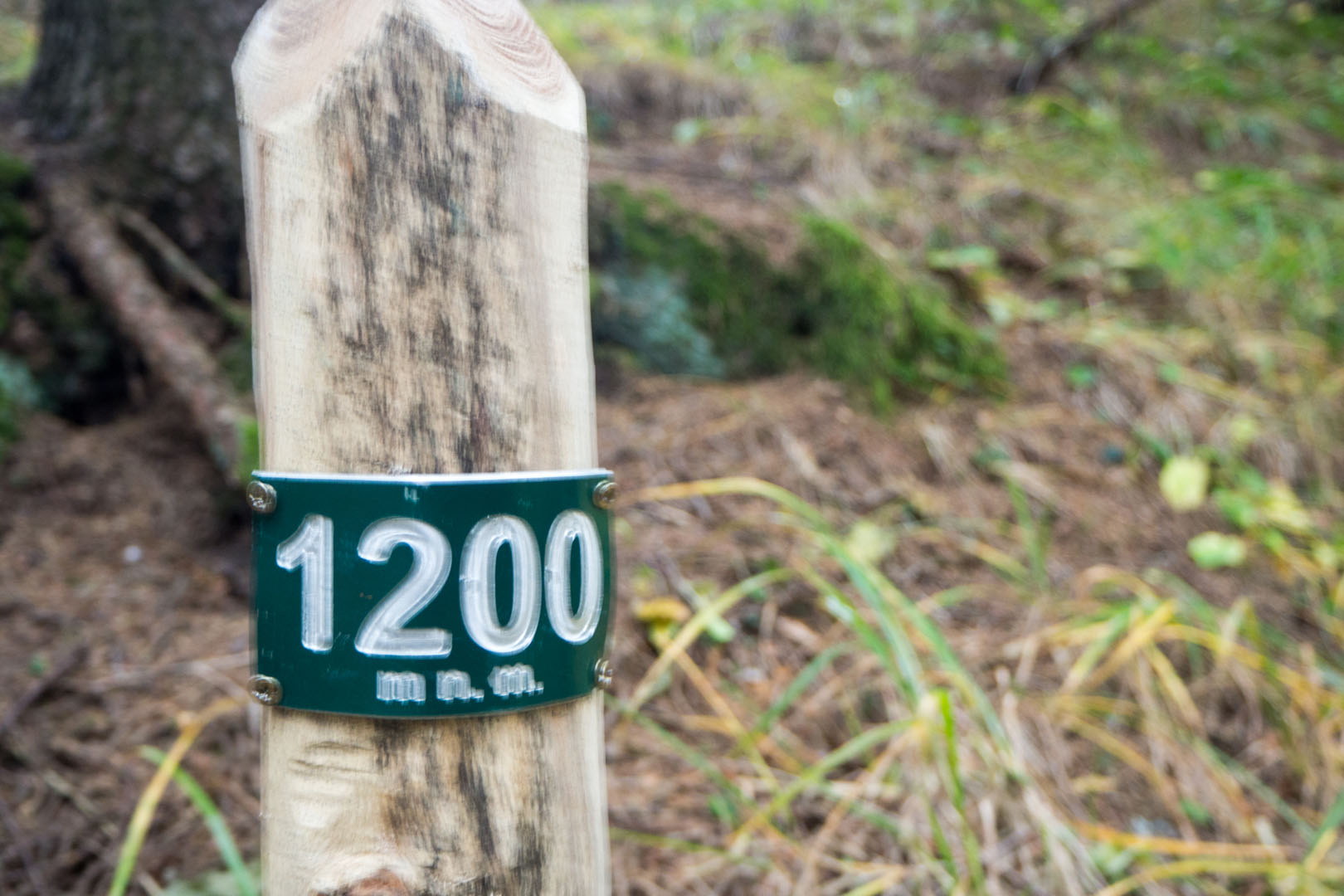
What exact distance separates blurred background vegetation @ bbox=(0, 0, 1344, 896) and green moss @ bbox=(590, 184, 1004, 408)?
0.4 inches

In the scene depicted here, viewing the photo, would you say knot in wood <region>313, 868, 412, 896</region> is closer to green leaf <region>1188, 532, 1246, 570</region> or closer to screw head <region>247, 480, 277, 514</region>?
screw head <region>247, 480, 277, 514</region>

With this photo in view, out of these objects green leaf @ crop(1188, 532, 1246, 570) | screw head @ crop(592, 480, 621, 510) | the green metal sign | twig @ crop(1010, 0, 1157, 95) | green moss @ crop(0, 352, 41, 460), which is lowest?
green leaf @ crop(1188, 532, 1246, 570)

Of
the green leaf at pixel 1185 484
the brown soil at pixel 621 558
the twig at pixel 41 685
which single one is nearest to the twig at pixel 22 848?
the brown soil at pixel 621 558

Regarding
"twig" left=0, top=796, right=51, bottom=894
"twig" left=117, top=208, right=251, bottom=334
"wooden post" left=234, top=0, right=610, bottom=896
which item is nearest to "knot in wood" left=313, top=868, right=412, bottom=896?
"wooden post" left=234, top=0, right=610, bottom=896

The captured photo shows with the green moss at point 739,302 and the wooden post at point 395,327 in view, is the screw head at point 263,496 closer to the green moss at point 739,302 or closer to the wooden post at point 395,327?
the wooden post at point 395,327

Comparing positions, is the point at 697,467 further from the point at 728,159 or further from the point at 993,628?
the point at 728,159

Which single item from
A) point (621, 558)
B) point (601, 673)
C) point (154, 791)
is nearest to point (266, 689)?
point (601, 673)

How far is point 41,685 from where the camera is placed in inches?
61.3

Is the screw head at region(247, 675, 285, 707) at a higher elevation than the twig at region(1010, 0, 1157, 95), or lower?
lower

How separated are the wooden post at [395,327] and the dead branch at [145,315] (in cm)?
127

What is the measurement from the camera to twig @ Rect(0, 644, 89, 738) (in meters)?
1.48

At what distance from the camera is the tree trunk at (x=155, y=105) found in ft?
7.36

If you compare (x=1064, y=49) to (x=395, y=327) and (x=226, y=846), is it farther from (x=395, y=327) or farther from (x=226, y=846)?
(x=226, y=846)

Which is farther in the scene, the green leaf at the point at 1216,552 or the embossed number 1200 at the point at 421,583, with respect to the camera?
the green leaf at the point at 1216,552
